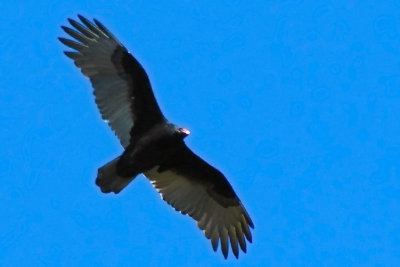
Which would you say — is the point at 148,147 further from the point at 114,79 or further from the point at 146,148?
the point at 114,79

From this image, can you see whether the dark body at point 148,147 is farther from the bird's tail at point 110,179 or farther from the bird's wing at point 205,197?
the bird's wing at point 205,197

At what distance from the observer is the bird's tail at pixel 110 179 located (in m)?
17.6

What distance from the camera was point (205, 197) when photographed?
19.1 metres

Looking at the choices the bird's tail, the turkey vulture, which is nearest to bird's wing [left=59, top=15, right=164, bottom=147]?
the turkey vulture

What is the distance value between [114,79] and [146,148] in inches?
44.7

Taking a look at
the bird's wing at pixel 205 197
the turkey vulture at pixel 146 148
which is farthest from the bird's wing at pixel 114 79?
the bird's wing at pixel 205 197

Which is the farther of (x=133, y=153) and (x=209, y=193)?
(x=209, y=193)

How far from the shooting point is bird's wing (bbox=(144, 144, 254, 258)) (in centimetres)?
1872

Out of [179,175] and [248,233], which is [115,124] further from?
[248,233]

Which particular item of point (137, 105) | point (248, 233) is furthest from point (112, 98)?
point (248, 233)

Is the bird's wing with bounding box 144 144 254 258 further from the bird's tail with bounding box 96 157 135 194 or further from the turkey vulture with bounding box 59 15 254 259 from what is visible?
the bird's tail with bounding box 96 157 135 194

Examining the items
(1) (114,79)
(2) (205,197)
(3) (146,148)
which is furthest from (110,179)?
(2) (205,197)

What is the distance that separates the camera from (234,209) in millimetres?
19109

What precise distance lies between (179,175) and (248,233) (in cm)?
135
